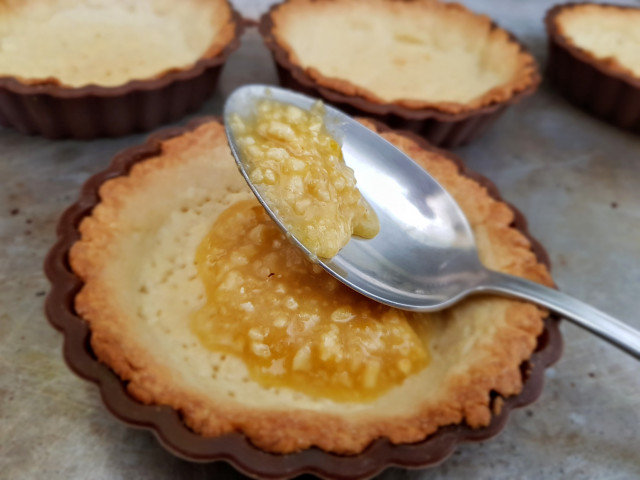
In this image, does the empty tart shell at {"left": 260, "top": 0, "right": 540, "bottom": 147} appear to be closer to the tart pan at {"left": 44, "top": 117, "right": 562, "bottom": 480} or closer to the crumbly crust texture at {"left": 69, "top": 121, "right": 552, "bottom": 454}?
the crumbly crust texture at {"left": 69, "top": 121, "right": 552, "bottom": 454}

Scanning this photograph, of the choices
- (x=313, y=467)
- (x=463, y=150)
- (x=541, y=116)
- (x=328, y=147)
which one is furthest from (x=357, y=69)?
(x=313, y=467)

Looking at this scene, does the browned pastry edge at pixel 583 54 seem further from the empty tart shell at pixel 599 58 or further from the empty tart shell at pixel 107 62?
the empty tart shell at pixel 107 62

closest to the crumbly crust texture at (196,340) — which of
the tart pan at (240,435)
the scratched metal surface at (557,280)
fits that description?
the tart pan at (240,435)

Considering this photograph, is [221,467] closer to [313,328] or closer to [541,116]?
[313,328]

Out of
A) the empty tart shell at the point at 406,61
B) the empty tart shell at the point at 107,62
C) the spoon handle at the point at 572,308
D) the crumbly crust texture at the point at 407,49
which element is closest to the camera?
the spoon handle at the point at 572,308

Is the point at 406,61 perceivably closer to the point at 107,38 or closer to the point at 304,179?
the point at 107,38

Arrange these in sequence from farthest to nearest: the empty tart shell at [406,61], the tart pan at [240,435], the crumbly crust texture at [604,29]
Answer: the crumbly crust texture at [604,29], the empty tart shell at [406,61], the tart pan at [240,435]

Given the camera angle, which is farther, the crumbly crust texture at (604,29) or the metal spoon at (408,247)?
the crumbly crust texture at (604,29)
